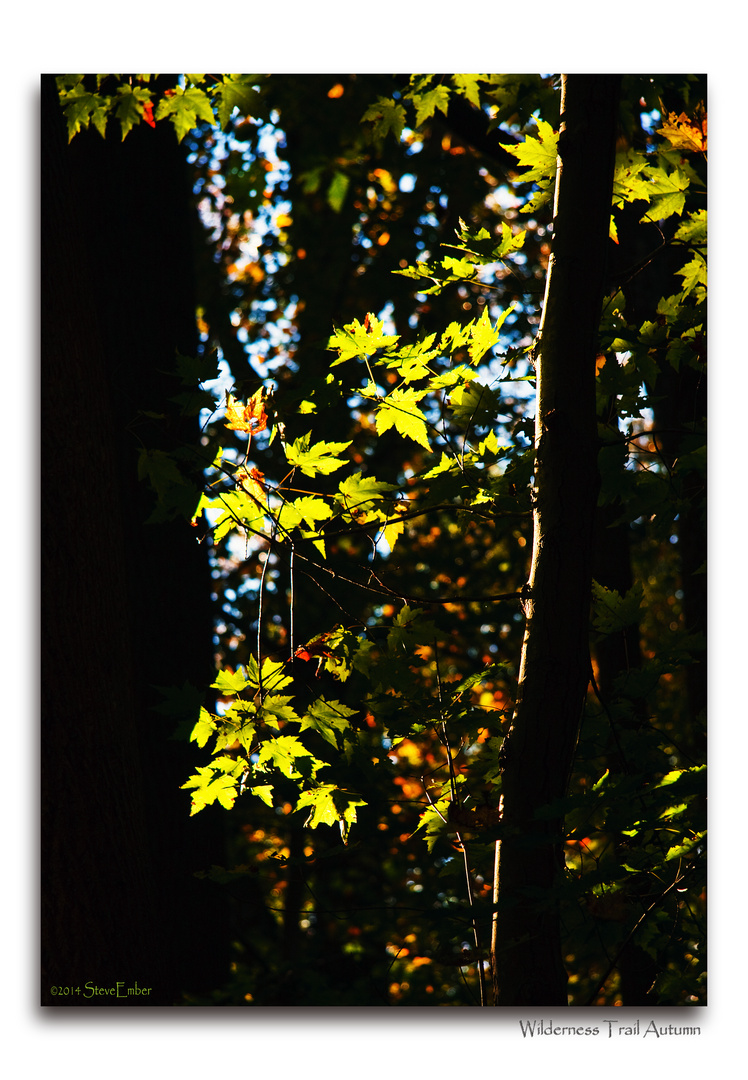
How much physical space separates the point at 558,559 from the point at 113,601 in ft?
3.62

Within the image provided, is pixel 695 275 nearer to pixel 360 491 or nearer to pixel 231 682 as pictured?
pixel 360 491

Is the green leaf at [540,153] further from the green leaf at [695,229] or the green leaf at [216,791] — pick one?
the green leaf at [216,791]

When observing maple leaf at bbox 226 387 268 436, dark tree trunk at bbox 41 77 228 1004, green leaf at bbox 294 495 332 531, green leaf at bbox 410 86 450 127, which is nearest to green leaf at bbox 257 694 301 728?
green leaf at bbox 294 495 332 531

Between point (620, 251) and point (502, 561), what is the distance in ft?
8.16

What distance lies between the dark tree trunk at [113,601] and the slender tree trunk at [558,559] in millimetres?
930

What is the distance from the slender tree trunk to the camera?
159 cm

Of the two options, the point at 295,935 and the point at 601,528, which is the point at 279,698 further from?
the point at 295,935

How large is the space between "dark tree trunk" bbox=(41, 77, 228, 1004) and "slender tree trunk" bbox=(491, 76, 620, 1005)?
930 millimetres

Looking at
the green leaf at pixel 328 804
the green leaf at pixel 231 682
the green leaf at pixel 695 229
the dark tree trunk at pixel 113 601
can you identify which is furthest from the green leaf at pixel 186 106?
the green leaf at pixel 328 804

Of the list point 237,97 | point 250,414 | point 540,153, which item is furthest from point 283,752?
point 237,97

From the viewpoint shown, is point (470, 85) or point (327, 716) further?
point (470, 85)

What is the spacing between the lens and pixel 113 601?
6.75 ft

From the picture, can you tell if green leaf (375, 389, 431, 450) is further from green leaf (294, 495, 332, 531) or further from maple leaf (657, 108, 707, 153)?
maple leaf (657, 108, 707, 153)

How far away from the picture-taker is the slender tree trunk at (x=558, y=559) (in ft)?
5.22
